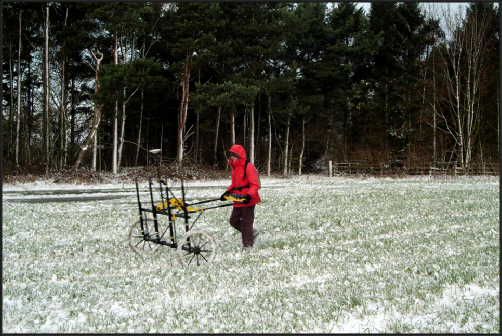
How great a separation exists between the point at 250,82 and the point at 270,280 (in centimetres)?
2585

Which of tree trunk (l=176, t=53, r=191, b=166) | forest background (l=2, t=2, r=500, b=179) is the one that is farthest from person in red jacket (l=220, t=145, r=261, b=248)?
tree trunk (l=176, t=53, r=191, b=166)

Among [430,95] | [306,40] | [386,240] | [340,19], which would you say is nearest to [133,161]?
[306,40]

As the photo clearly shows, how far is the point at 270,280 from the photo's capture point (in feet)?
18.2

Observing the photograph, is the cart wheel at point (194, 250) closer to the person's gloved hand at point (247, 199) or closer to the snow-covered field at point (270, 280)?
the snow-covered field at point (270, 280)

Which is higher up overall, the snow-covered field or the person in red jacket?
the person in red jacket

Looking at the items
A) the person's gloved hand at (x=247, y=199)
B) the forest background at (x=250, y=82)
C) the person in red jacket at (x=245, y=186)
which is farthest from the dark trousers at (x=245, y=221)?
the forest background at (x=250, y=82)

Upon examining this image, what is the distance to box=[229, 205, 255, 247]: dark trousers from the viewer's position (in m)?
7.09

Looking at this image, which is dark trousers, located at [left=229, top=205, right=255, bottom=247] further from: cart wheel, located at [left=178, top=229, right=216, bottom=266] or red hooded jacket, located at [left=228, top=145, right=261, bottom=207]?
cart wheel, located at [left=178, top=229, right=216, bottom=266]

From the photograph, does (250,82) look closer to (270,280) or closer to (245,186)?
(245,186)

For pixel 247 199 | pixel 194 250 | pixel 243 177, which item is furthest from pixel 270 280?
pixel 243 177

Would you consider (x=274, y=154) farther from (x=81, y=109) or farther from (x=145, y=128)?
(x=81, y=109)

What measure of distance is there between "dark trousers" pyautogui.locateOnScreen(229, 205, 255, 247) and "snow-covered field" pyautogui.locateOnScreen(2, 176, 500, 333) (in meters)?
0.33

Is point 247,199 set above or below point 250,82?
below

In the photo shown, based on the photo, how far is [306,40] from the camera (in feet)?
116
